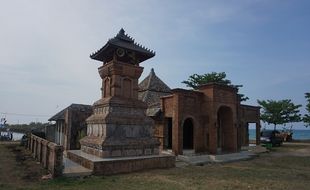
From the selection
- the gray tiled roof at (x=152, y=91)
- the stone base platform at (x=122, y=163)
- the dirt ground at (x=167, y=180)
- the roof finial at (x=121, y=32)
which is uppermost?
the roof finial at (x=121, y=32)

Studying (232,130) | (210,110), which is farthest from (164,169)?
(232,130)

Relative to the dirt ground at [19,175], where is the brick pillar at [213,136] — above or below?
above

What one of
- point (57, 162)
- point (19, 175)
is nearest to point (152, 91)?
point (57, 162)

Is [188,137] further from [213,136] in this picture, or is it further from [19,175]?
[19,175]

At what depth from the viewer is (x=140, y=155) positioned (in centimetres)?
1530

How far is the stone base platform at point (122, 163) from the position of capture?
1283 cm

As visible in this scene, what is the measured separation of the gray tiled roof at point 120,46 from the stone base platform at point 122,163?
6122mm

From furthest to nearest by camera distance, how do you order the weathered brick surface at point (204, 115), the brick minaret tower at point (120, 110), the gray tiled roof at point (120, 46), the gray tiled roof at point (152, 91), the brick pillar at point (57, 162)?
the gray tiled roof at point (152, 91) → the weathered brick surface at point (204, 115) → the gray tiled roof at point (120, 46) → the brick minaret tower at point (120, 110) → the brick pillar at point (57, 162)

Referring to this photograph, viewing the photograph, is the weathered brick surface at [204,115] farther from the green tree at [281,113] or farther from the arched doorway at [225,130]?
the green tree at [281,113]

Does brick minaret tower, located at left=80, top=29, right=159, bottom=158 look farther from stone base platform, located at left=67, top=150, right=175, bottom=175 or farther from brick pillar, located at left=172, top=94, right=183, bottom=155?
brick pillar, located at left=172, top=94, right=183, bottom=155

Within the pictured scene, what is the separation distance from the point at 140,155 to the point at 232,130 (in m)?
9.65

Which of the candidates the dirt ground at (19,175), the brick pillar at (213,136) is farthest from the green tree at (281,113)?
the dirt ground at (19,175)

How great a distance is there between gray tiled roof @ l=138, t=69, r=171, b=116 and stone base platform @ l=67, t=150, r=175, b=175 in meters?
6.58

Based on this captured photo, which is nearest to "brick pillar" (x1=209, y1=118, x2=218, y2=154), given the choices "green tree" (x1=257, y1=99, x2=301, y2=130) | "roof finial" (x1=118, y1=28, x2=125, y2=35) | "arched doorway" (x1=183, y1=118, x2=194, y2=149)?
"arched doorway" (x1=183, y1=118, x2=194, y2=149)
